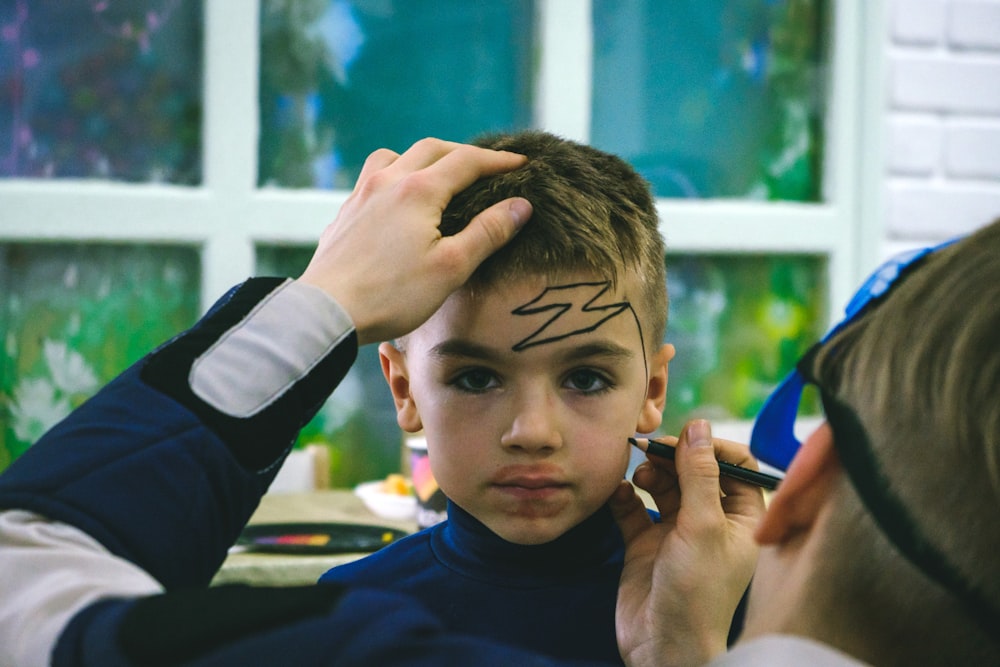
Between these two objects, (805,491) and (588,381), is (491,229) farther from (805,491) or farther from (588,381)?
(805,491)

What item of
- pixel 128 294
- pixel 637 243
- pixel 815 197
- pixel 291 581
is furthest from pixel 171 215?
pixel 815 197

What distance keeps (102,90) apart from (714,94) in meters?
1.35

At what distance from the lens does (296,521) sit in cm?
152

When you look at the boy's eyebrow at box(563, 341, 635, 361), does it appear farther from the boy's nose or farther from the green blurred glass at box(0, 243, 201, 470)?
the green blurred glass at box(0, 243, 201, 470)

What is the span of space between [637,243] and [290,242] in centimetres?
114

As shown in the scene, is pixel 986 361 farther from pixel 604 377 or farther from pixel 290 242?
pixel 290 242

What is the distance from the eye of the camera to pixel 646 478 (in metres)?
0.90

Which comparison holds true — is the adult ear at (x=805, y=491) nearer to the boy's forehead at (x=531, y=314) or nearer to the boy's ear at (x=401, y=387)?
the boy's forehead at (x=531, y=314)

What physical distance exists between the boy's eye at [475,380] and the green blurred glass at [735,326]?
1.38 m

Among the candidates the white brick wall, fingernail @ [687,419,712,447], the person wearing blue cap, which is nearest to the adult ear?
the person wearing blue cap

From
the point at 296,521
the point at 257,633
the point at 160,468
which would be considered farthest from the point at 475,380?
the point at 296,521

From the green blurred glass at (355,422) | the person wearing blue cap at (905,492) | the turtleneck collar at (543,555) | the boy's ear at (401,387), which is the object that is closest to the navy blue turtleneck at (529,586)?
the turtleneck collar at (543,555)

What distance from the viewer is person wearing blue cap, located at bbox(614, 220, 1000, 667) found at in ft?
1.38

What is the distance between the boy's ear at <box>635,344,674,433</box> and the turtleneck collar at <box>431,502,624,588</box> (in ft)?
0.34
